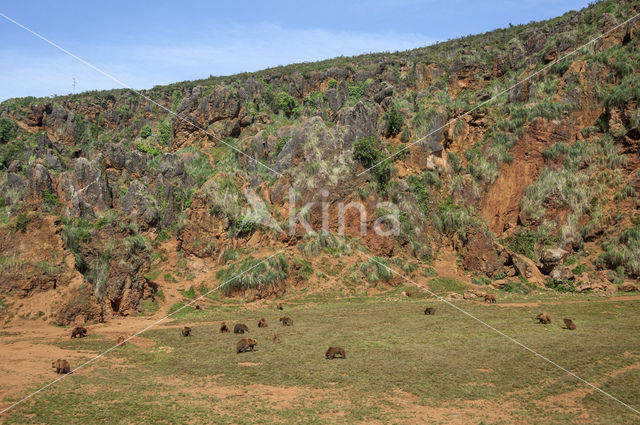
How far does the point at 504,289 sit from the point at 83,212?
1504 inches

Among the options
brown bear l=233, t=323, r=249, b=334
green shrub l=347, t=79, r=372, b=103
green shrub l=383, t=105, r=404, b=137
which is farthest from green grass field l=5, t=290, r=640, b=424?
green shrub l=347, t=79, r=372, b=103

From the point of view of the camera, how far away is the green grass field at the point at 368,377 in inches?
451

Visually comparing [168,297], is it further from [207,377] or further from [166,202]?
[207,377]

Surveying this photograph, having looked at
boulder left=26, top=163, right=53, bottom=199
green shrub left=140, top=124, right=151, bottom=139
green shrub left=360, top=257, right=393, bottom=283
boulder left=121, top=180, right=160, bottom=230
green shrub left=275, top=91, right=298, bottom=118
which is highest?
green shrub left=275, top=91, right=298, bottom=118

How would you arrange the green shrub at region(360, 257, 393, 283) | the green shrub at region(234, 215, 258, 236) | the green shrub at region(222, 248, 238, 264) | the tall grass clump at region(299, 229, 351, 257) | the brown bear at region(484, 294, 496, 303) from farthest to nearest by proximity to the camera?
the green shrub at region(234, 215, 258, 236) < the green shrub at region(222, 248, 238, 264) < the tall grass clump at region(299, 229, 351, 257) < the green shrub at region(360, 257, 393, 283) < the brown bear at region(484, 294, 496, 303)

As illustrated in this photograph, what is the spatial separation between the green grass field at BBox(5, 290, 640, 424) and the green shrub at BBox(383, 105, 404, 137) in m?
26.7

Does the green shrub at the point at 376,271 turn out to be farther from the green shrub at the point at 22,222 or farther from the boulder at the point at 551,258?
the green shrub at the point at 22,222

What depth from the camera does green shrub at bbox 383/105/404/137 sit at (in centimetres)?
4600

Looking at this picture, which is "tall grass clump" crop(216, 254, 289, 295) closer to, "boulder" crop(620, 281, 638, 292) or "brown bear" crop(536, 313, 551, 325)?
"brown bear" crop(536, 313, 551, 325)

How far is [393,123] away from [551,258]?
2060 centimetres

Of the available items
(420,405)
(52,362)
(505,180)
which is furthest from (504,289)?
(52,362)

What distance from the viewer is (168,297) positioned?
107 feet

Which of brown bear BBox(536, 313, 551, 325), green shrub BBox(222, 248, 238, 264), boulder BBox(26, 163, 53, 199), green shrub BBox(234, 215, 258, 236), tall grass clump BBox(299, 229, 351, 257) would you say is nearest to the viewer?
brown bear BBox(536, 313, 551, 325)

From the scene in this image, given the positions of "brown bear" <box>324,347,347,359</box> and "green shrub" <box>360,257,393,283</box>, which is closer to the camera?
"brown bear" <box>324,347,347,359</box>
